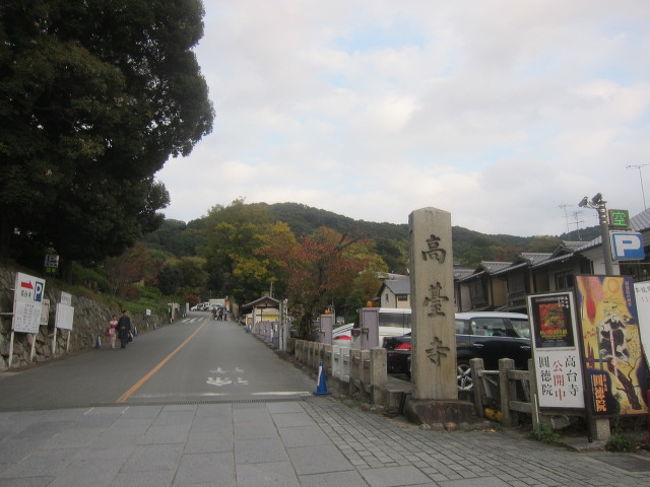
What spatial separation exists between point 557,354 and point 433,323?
207 cm

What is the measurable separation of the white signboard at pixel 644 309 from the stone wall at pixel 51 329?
1547 cm

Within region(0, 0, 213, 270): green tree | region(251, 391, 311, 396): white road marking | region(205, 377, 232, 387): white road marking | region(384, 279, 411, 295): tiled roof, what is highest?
region(0, 0, 213, 270): green tree

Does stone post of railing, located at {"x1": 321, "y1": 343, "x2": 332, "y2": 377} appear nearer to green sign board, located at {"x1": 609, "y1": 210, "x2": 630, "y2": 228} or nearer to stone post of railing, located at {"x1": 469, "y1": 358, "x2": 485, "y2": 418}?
stone post of railing, located at {"x1": 469, "y1": 358, "x2": 485, "y2": 418}

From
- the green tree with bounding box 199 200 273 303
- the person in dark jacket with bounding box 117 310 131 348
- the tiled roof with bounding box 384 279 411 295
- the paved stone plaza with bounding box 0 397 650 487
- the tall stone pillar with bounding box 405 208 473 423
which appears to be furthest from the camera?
the green tree with bounding box 199 200 273 303

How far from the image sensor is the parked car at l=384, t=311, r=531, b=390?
11070 millimetres

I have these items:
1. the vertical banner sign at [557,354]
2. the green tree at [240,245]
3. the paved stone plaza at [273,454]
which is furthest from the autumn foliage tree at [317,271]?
the green tree at [240,245]

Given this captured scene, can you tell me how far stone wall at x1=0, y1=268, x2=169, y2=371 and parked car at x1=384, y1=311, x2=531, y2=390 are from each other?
1258 cm

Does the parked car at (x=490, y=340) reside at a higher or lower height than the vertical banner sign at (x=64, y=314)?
lower

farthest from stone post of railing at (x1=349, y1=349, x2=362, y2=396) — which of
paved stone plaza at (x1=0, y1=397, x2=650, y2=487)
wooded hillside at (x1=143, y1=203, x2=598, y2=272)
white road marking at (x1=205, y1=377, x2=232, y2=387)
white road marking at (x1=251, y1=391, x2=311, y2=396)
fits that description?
wooded hillside at (x1=143, y1=203, x2=598, y2=272)

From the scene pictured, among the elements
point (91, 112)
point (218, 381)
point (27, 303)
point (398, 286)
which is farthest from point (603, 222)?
point (398, 286)

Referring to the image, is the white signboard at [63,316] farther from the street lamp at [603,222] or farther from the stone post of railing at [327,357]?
the street lamp at [603,222]

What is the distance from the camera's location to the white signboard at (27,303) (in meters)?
14.5

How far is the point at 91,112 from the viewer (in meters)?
15.4

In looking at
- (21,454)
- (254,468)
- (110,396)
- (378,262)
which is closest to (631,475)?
(254,468)
